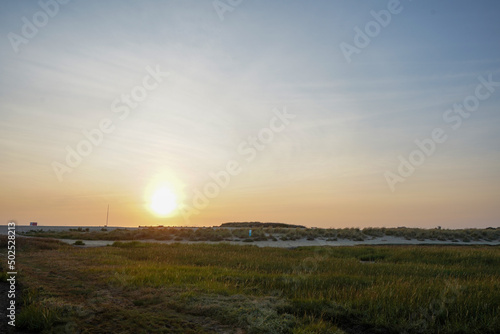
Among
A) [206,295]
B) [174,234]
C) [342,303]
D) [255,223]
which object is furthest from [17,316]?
[255,223]

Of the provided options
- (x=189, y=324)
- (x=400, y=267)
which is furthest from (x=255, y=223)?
(x=189, y=324)

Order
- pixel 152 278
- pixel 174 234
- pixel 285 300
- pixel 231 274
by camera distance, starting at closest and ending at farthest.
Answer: pixel 285 300
pixel 152 278
pixel 231 274
pixel 174 234

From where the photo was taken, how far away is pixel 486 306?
8727mm

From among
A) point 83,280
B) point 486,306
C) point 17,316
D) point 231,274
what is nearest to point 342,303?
point 486,306

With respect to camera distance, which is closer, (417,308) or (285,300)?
(417,308)

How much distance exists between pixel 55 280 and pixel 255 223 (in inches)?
5926

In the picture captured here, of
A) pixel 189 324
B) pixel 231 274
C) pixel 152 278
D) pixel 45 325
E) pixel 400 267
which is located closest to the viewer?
pixel 45 325

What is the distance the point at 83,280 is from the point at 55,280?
3.17 feet

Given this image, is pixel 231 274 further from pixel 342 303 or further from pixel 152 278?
pixel 342 303

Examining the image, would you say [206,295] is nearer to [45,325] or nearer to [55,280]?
[45,325]

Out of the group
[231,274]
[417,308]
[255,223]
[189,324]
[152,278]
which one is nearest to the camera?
[189,324]

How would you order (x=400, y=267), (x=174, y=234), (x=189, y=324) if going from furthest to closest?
(x=174, y=234) < (x=400, y=267) < (x=189, y=324)

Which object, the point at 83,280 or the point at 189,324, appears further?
the point at 83,280

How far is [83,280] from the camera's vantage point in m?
12.9
